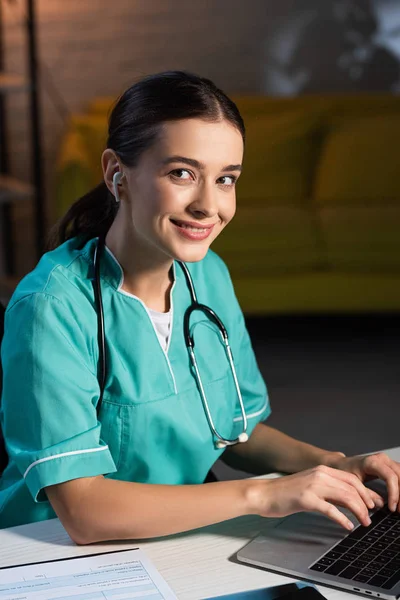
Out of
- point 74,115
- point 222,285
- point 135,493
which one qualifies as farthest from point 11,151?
point 135,493

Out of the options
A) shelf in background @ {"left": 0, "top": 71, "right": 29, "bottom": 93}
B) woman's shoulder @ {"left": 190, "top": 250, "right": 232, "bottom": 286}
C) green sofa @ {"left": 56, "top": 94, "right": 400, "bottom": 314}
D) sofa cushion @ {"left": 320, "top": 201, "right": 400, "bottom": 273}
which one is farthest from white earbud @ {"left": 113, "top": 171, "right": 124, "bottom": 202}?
shelf in background @ {"left": 0, "top": 71, "right": 29, "bottom": 93}

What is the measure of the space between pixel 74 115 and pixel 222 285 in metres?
3.45

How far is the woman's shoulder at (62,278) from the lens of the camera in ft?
4.06

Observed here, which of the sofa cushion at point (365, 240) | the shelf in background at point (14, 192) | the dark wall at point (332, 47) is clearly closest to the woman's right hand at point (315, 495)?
the sofa cushion at point (365, 240)

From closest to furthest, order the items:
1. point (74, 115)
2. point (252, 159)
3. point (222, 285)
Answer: point (222, 285) → point (252, 159) → point (74, 115)

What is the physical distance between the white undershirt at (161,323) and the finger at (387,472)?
33 centimetres

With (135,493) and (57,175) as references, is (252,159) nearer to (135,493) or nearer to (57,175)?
(57,175)

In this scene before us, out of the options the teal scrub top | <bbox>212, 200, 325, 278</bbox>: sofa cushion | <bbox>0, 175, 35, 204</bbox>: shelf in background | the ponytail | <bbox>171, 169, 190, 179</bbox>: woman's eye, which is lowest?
<bbox>212, 200, 325, 278</bbox>: sofa cushion

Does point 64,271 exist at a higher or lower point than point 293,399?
higher

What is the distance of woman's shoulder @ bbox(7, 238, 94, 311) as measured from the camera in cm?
124

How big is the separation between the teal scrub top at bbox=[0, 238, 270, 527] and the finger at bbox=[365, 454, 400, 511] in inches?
9.4

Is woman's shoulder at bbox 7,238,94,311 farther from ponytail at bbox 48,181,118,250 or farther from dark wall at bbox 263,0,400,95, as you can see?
dark wall at bbox 263,0,400,95

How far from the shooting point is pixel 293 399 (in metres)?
3.28

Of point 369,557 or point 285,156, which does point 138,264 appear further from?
point 285,156
